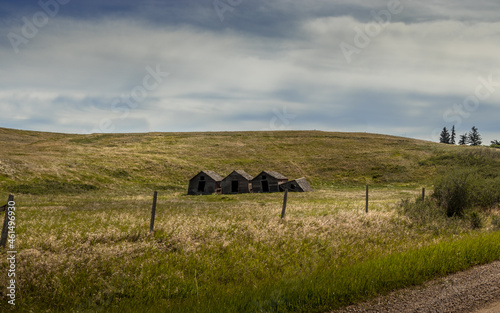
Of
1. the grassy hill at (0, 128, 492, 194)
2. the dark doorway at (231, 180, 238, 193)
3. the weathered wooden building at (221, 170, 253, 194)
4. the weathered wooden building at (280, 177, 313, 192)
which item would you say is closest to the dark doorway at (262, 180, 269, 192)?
the weathered wooden building at (280, 177, 313, 192)

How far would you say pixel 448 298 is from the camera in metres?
7.03

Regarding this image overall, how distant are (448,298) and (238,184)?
48498 millimetres

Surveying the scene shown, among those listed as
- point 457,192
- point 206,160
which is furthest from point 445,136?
point 457,192

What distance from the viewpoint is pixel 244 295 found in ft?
23.8

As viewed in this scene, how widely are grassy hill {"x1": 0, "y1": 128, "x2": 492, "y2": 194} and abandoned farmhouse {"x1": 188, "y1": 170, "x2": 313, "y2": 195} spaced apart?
15.5ft

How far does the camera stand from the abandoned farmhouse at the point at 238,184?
52.8m

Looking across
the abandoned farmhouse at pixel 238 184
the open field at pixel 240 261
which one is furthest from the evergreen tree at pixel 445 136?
the open field at pixel 240 261

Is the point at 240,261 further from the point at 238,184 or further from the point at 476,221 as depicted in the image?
the point at 238,184

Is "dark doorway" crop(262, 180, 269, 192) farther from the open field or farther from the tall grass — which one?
the tall grass

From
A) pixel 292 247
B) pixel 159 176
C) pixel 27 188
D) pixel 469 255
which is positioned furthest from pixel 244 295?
pixel 159 176

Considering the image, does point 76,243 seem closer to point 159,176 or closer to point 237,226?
point 237,226

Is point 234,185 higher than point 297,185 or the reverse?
the reverse

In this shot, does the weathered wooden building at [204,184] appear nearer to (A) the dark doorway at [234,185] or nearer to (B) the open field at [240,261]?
(A) the dark doorway at [234,185]

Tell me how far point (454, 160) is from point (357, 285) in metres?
82.4
